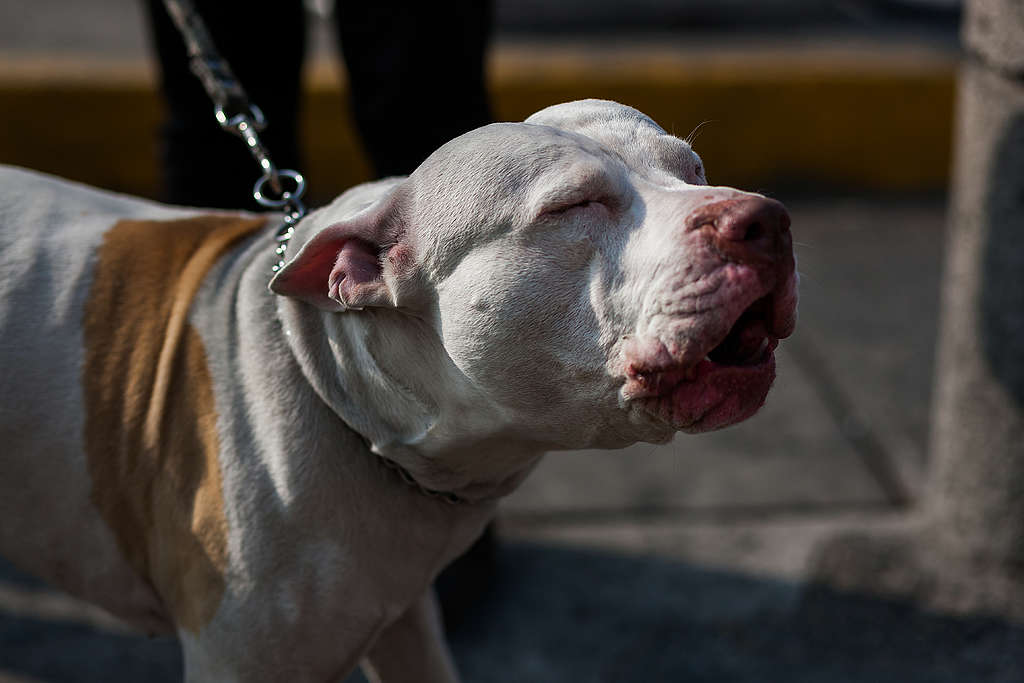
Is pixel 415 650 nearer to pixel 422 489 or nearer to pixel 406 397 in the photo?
pixel 422 489

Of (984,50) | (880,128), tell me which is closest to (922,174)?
(880,128)

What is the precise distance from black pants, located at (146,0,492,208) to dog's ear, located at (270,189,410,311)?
3.74 feet

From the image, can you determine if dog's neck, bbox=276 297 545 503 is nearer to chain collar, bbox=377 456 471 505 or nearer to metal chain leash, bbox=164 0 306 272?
chain collar, bbox=377 456 471 505

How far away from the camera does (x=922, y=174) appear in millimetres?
6469

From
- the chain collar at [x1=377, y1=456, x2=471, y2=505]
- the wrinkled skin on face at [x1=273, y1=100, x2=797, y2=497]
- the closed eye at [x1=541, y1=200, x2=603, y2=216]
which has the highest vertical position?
the closed eye at [x1=541, y1=200, x2=603, y2=216]

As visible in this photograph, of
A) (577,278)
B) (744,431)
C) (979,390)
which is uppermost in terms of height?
(577,278)

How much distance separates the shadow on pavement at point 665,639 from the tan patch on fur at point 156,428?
1237mm

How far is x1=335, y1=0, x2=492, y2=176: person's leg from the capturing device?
2865 millimetres

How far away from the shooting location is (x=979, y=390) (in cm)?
330

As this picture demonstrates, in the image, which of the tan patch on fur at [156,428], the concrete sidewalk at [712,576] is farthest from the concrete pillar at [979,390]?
the tan patch on fur at [156,428]

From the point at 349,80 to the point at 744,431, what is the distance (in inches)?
77.7

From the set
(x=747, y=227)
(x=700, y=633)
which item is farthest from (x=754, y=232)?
(x=700, y=633)

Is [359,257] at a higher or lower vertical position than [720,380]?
higher

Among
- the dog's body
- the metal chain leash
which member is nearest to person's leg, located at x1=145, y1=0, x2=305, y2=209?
the metal chain leash
